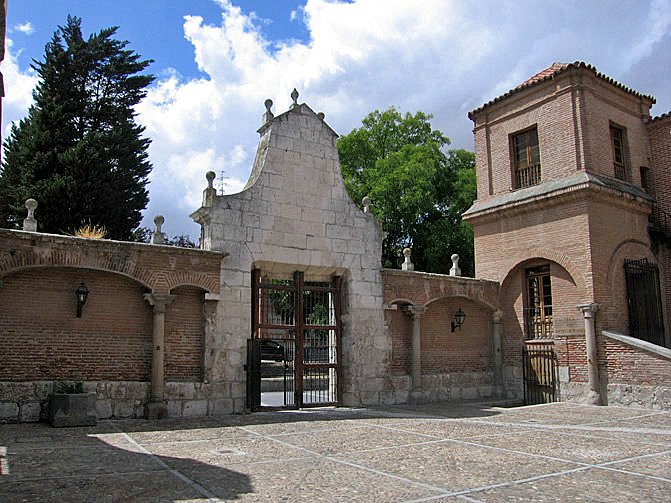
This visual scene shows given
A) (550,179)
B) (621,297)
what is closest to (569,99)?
(550,179)

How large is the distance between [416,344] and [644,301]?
21.9 feet

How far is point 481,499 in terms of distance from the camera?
536cm

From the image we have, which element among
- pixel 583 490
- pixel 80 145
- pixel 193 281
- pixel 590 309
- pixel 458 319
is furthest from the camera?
pixel 80 145

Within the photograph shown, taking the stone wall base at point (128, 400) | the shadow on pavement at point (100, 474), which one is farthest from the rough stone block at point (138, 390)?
the shadow on pavement at point (100, 474)

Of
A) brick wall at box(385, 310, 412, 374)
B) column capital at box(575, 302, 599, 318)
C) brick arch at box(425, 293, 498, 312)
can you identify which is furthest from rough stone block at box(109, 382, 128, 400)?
column capital at box(575, 302, 599, 318)

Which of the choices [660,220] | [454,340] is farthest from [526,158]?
[454,340]

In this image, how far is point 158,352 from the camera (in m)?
11.0

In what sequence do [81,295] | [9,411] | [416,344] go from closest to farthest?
[9,411] < [81,295] < [416,344]

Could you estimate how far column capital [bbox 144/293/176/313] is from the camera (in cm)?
1106

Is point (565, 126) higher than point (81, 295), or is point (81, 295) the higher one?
point (565, 126)

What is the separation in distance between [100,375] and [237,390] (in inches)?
107

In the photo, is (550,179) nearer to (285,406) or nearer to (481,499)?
(285,406)

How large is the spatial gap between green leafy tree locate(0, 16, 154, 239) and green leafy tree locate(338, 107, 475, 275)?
10.5 m

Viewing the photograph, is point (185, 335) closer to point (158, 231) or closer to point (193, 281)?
point (193, 281)
